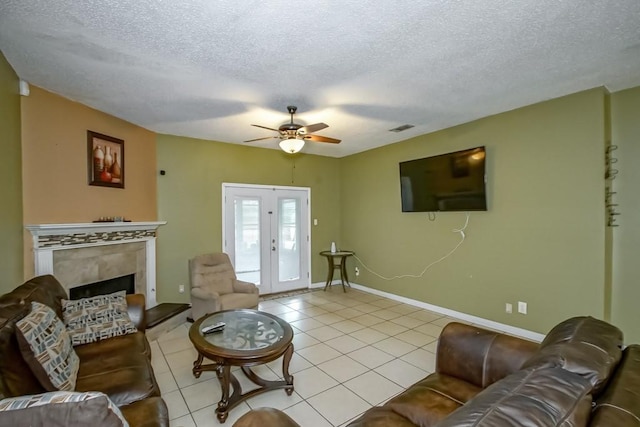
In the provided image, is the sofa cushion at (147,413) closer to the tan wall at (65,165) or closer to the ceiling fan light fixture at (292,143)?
the tan wall at (65,165)

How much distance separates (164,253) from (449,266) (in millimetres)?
4268

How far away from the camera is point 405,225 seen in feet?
16.4

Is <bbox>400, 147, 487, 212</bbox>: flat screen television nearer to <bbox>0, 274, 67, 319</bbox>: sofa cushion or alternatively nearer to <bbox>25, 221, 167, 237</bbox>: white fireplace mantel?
<bbox>25, 221, 167, 237</bbox>: white fireplace mantel

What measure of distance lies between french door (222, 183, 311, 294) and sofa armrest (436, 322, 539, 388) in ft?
12.7

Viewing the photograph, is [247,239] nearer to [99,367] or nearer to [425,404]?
[99,367]

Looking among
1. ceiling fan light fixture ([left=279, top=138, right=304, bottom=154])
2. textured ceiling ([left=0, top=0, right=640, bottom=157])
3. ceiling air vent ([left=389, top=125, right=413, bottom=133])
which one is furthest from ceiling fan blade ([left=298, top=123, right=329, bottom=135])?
ceiling air vent ([left=389, top=125, right=413, bottom=133])

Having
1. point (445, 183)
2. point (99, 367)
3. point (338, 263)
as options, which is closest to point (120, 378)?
point (99, 367)

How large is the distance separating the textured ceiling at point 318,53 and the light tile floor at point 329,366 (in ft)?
9.01

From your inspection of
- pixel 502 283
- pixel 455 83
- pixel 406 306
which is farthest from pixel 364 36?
pixel 406 306

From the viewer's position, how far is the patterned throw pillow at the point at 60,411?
0.79m

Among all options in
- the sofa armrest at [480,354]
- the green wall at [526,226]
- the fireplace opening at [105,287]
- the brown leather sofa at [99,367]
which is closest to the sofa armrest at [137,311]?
the brown leather sofa at [99,367]

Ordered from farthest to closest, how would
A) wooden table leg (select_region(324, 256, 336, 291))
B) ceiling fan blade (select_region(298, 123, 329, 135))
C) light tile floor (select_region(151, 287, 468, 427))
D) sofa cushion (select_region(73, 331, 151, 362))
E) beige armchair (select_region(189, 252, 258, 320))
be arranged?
wooden table leg (select_region(324, 256, 336, 291))
beige armchair (select_region(189, 252, 258, 320))
ceiling fan blade (select_region(298, 123, 329, 135))
light tile floor (select_region(151, 287, 468, 427))
sofa cushion (select_region(73, 331, 151, 362))

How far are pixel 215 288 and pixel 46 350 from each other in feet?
8.36

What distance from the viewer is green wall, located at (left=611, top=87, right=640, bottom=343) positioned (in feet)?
9.82
